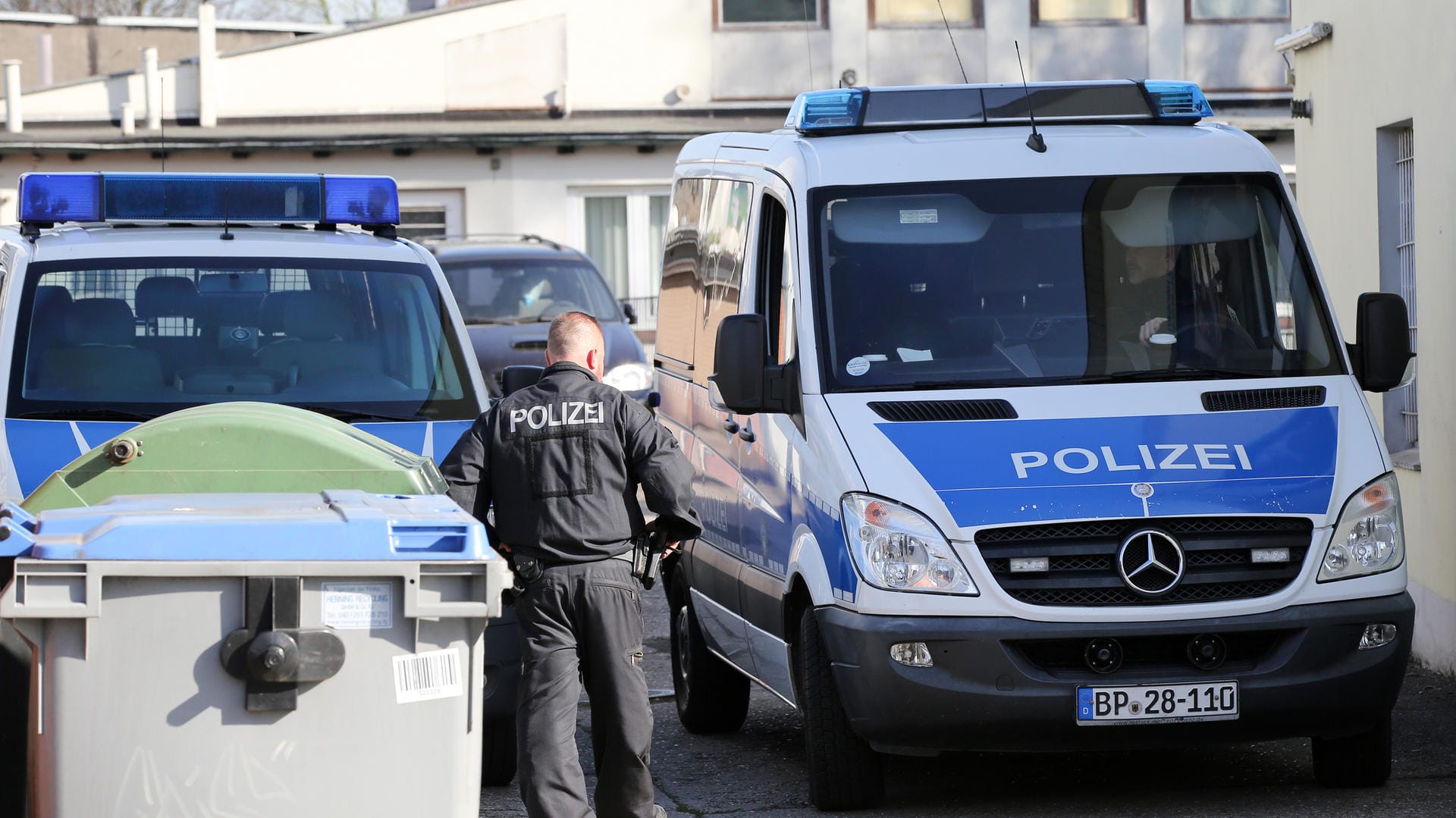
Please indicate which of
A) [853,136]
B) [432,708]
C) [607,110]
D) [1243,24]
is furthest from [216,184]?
[1243,24]

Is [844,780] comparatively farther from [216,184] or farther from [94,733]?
[216,184]

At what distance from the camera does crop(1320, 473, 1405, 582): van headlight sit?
6.42 meters

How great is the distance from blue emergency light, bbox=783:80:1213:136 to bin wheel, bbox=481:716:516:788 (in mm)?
2418

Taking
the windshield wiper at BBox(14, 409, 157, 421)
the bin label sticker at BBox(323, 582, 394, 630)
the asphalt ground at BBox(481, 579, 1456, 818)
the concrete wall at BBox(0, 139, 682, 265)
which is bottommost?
the asphalt ground at BBox(481, 579, 1456, 818)

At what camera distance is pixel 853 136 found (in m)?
7.49

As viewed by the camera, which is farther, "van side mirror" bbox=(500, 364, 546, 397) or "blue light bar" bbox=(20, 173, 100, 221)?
"blue light bar" bbox=(20, 173, 100, 221)

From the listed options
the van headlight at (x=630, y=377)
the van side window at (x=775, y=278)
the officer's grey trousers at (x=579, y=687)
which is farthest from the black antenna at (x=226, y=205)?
the van headlight at (x=630, y=377)

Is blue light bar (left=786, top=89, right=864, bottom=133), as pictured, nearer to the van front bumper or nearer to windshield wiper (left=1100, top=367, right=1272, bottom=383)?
windshield wiper (left=1100, top=367, right=1272, bottom=383)

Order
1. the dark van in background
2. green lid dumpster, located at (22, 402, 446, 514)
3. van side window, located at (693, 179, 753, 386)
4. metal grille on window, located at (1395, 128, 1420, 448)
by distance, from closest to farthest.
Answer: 1. green lid dumpster, located at (22, 402, 446, 514)
2. van side window, located at (693, 179, 753, 386)
3. metal grille on window, located at (1395, 128, 1420, 448)
4. the dark van in background

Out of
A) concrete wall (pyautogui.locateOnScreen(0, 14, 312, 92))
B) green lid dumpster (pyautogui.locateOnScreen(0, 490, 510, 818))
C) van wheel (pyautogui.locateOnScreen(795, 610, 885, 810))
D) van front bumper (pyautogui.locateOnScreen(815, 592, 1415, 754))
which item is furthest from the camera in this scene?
concrete wall (pyautogui.locateOnScreen(0, 14, 312, 92))

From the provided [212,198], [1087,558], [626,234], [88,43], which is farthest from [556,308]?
[88,43]

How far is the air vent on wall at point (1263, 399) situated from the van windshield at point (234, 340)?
8.64 ft

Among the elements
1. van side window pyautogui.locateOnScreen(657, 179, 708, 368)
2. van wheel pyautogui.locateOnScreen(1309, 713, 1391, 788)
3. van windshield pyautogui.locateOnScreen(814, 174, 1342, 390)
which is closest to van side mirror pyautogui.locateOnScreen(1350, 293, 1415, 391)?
van windshield pyautogui.locateOnScreen(814, 174, 1342, 390)

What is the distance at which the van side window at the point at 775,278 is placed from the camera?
281 inches
